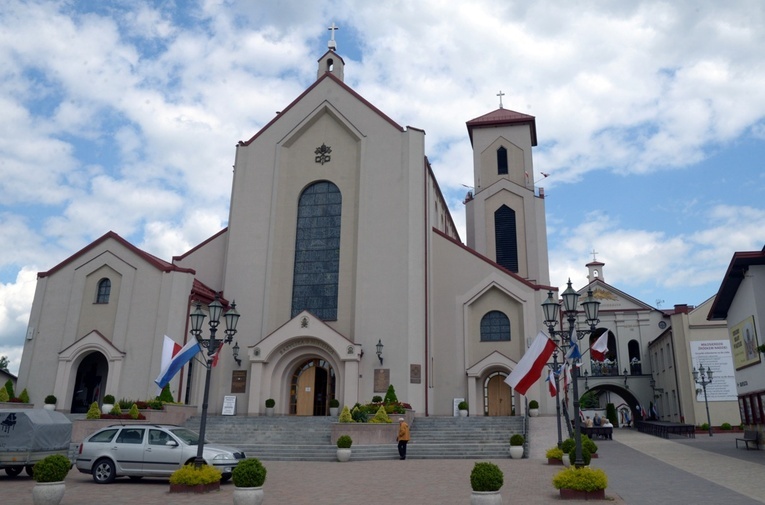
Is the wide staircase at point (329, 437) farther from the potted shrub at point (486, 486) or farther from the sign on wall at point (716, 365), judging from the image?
the sign on wall at point (716, 365)

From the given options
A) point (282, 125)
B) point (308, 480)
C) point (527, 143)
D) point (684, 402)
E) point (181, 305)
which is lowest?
point (308, 480)

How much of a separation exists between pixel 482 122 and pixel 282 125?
54.9ft

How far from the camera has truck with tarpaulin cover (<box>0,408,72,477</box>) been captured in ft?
51.6

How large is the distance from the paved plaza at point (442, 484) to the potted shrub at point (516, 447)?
0.45 metres

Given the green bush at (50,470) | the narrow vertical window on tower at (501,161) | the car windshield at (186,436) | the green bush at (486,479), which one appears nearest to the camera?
the green bush at (486,479)

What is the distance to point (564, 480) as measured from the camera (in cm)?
1265

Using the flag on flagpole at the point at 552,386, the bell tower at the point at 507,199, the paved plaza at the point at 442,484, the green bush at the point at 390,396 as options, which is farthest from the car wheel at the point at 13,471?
the bell tower at the point at 507,199

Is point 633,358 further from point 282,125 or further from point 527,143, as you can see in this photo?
point 282,125

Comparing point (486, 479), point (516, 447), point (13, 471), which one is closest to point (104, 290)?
point (13, 471)

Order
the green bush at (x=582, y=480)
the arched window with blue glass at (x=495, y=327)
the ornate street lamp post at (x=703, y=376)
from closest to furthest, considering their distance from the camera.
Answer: the green bush at (x=582, y=480), the arched window with blue glass at (x=495, y=327), the ornate street lamp post at (x=703, y=376)

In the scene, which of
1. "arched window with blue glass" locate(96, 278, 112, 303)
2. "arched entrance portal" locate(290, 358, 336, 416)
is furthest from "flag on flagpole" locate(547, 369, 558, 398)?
"arched window with blue glass" locate(96, 278, 112, 303)

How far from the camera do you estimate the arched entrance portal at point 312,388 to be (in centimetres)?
3131

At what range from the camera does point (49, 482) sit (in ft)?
37.9

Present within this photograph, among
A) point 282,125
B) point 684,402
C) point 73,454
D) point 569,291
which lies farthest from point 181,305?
point 684,402
